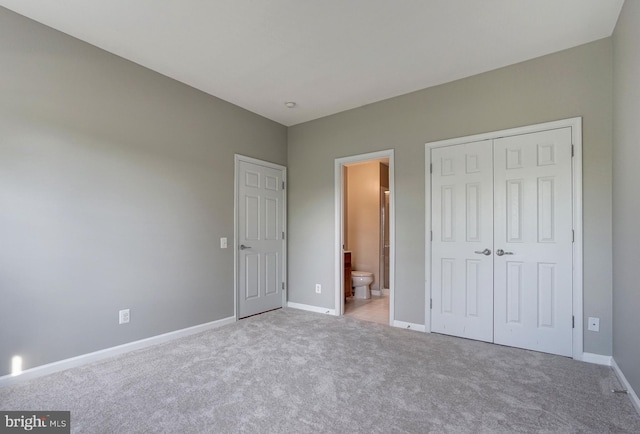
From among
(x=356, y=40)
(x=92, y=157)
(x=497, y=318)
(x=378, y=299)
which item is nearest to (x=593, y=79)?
(x=356, y=40)

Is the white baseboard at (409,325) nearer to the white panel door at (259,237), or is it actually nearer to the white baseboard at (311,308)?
the white baseboard at (311,308)

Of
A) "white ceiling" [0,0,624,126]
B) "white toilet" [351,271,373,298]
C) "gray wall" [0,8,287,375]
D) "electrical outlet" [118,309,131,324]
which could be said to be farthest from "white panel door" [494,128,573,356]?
"electrical outlet" [118,309,131,324]

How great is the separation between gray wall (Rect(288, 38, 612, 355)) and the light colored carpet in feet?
2.56

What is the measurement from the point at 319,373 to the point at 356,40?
2.76 m

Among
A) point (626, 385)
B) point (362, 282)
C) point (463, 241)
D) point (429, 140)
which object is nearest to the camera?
point (626, 385)

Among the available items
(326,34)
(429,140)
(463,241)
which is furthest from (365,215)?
(326,34)

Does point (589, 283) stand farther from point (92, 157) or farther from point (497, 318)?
point (92, 157)

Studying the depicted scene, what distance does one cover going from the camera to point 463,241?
10.9ft

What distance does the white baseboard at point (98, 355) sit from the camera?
92.8 inches

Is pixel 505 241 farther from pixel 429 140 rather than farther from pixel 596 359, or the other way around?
pixel 429 140

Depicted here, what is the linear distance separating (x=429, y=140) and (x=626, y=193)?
5.83ft

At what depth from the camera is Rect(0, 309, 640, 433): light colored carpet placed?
1.86 meters

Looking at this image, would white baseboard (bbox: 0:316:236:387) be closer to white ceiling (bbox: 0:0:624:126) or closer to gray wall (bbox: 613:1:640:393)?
white ceiling (bbox: 0:0:624:126)

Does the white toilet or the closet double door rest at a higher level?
the closet double door
